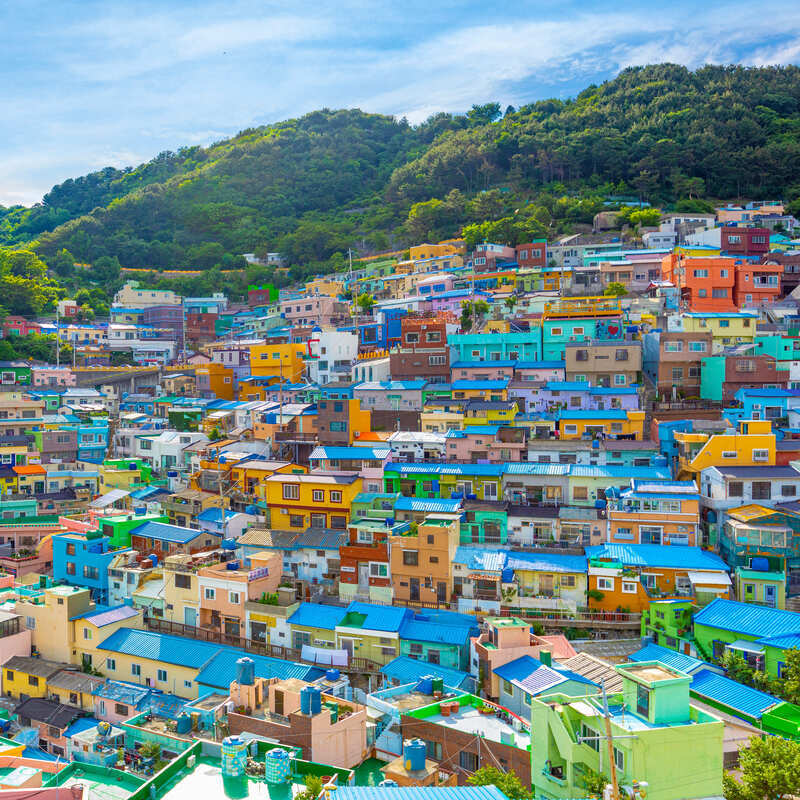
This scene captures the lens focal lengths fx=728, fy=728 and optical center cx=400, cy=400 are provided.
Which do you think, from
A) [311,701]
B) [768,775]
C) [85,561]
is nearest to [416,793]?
[311,701]

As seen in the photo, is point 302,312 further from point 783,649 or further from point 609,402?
point 783,649

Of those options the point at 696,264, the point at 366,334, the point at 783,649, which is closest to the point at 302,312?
the point at 366,334

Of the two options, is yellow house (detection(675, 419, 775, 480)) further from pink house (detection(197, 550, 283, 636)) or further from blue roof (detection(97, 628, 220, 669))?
blue roof (detection(97, 628, 220, 669))

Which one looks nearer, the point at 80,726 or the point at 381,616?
the point at 80,726

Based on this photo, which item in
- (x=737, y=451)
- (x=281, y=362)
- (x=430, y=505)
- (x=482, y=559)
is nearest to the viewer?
(x=482, y=559)

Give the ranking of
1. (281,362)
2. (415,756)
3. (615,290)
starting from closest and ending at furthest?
(415,756), (615,290), (281,362)

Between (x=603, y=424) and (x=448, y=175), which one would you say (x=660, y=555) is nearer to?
(x=603, y=424)

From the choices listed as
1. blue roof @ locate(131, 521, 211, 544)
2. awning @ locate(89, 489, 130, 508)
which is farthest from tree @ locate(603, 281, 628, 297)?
awning @ locate(89, 489, 130, 508)
